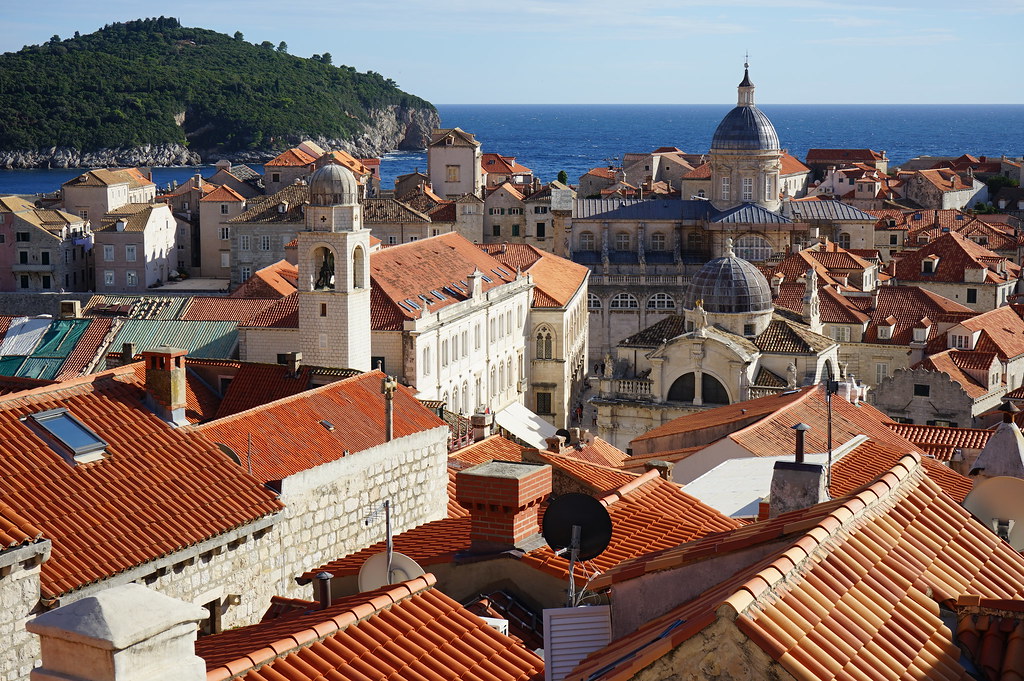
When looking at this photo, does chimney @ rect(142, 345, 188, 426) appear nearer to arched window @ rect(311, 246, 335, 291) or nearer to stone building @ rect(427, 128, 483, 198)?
arched window @ rect(311, 246, 335, 291)

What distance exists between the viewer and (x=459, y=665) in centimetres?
955

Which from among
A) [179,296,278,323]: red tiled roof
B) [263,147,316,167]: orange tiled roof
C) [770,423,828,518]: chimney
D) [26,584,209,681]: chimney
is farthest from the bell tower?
[263,147,316,167]: orange tiled roof

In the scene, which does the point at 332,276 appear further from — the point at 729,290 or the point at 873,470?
the point at 873,470

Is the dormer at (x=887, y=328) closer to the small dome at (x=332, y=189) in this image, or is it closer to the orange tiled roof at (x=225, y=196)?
the small dome at (x=332, y=189)

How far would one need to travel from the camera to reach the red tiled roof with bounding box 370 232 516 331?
43.0 metres

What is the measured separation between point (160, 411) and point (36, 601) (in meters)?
4.13

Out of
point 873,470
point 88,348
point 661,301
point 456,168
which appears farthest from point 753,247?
point 873,470

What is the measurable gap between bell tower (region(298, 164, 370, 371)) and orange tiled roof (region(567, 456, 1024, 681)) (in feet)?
92.0

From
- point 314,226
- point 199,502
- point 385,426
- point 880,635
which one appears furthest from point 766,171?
point 880,635

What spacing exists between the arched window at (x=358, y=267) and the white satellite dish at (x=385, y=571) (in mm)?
25771

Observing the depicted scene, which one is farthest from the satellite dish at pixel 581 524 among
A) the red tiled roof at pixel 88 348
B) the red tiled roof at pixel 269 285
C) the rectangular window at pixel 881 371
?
the rectangular window at pixel 881 371

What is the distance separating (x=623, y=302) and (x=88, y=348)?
98.8ft

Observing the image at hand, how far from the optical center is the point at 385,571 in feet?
38.3

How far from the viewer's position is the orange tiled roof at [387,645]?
8992 mm
